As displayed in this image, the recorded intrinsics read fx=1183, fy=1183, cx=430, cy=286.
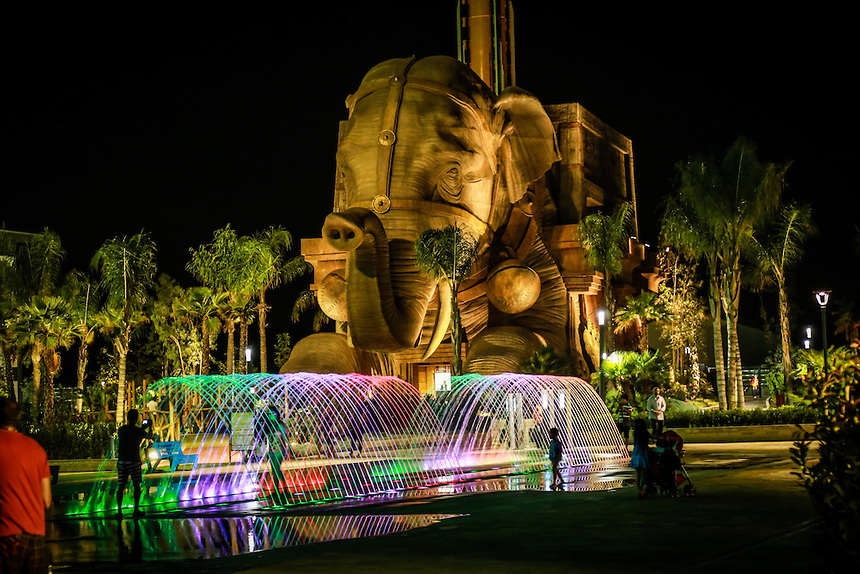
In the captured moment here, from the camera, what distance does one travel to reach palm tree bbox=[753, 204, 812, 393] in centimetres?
3497

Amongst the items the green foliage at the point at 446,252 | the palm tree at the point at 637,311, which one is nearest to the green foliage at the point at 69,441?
the green foliage at the point at 446,252

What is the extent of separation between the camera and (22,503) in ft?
22.0

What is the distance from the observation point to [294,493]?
1656 centimetres

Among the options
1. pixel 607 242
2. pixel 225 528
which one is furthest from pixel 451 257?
pixel 225 528

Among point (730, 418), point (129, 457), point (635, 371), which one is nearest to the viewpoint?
point (129, 457)

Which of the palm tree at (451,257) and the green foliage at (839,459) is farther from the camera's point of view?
the palm tree at (451,257)

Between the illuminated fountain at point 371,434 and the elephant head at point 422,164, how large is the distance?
165 cm

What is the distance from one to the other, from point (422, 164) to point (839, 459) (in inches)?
710

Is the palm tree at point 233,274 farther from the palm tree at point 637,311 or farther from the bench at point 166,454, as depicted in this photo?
the bench at point 166,454

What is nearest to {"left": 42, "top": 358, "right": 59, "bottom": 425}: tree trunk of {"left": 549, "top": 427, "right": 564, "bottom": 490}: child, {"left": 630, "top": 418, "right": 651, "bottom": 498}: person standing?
{"left": 549, "top": 427, "right": 564, "bottom": 490}: child

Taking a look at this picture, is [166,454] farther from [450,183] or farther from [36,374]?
[36,374]

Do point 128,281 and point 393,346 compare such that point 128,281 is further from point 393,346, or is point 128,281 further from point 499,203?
point 393,346

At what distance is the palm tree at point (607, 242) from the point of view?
2875cm

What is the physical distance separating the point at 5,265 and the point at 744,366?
39.2 metres
